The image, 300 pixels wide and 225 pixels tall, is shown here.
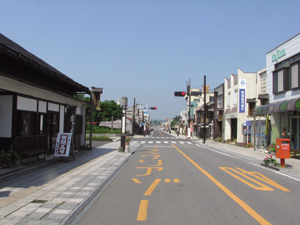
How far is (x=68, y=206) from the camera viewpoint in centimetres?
570

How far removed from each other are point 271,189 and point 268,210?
8.13ft

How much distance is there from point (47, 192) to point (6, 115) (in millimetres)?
5167

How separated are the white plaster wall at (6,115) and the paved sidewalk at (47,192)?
5.60 feet

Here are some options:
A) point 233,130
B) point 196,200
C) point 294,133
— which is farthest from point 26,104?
point 233,130

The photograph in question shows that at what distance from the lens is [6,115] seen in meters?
10.6

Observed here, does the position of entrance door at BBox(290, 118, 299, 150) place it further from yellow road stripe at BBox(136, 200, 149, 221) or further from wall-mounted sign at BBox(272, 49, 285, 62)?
yellow road stripe at BBox(136, 200, 149, 221)

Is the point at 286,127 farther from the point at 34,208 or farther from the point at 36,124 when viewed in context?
the point at 34,208

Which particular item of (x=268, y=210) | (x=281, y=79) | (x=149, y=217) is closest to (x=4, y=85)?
(x=149, y=217)

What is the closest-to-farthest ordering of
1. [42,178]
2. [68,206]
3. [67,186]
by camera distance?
[68,206], [67,186], [42,178]

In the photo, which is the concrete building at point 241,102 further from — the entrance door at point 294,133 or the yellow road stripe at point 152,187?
the yellow road stripe at point 152,187

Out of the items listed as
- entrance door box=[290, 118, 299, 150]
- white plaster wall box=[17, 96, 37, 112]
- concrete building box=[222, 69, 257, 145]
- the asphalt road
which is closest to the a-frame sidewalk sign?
white plaster wall box=[17, 96, 37, 112]

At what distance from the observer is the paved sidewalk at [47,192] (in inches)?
198

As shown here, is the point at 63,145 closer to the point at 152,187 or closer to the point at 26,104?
the point at 26,104

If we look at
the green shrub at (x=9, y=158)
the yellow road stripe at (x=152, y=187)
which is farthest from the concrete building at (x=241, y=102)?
the green shrub at (x=9, y=158)
